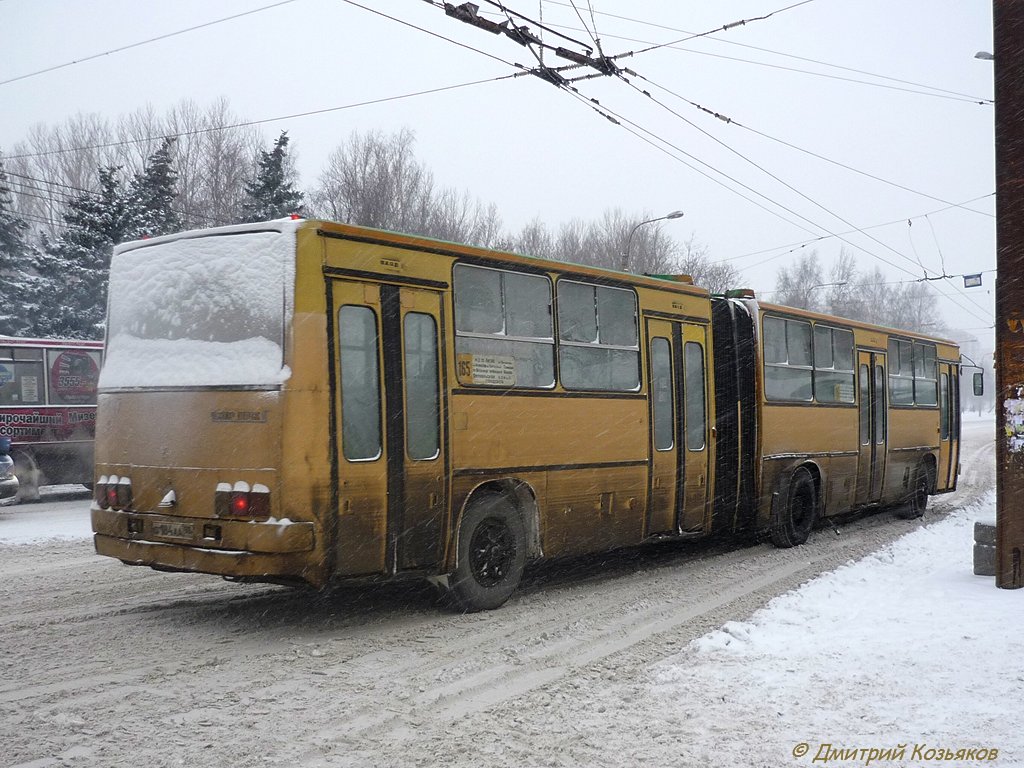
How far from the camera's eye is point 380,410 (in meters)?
7.66

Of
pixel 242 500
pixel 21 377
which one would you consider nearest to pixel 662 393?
pixel 242 500

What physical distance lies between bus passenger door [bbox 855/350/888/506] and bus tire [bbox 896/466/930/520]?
61.6 inches

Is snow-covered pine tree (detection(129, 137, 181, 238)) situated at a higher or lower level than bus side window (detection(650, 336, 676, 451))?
higher

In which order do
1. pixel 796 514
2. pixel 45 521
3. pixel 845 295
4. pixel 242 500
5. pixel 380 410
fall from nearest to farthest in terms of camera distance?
pixel 242 500
pixel 380 410
pixel 796 514
pixel 45 521
pixel 845 295

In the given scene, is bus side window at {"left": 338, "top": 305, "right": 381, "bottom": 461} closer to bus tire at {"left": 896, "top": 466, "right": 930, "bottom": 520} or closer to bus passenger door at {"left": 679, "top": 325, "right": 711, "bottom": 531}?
bus passenger door at {"left": 679, "top": 325, "right": 711, "bottom": 531}

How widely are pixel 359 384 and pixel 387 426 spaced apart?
1.26 feet

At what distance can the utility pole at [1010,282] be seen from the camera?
8.49 meters

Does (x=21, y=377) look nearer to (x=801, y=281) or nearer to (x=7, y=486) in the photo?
(x=7, y=486)

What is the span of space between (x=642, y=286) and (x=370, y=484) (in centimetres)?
444

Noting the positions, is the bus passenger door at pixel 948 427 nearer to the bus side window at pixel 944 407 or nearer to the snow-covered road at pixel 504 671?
the bus side window at pixel 944 407

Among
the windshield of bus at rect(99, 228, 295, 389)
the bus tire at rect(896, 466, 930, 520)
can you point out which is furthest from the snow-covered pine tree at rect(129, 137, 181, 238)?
the windshield of bus at rect(99, 228, 295, 389)

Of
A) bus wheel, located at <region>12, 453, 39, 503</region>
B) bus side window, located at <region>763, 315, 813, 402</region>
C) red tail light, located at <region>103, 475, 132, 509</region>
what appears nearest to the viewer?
red tail light, located at <region>103, 475, 132, 509</region>

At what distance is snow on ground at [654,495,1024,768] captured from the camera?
5109 mm

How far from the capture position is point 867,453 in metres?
15.4
